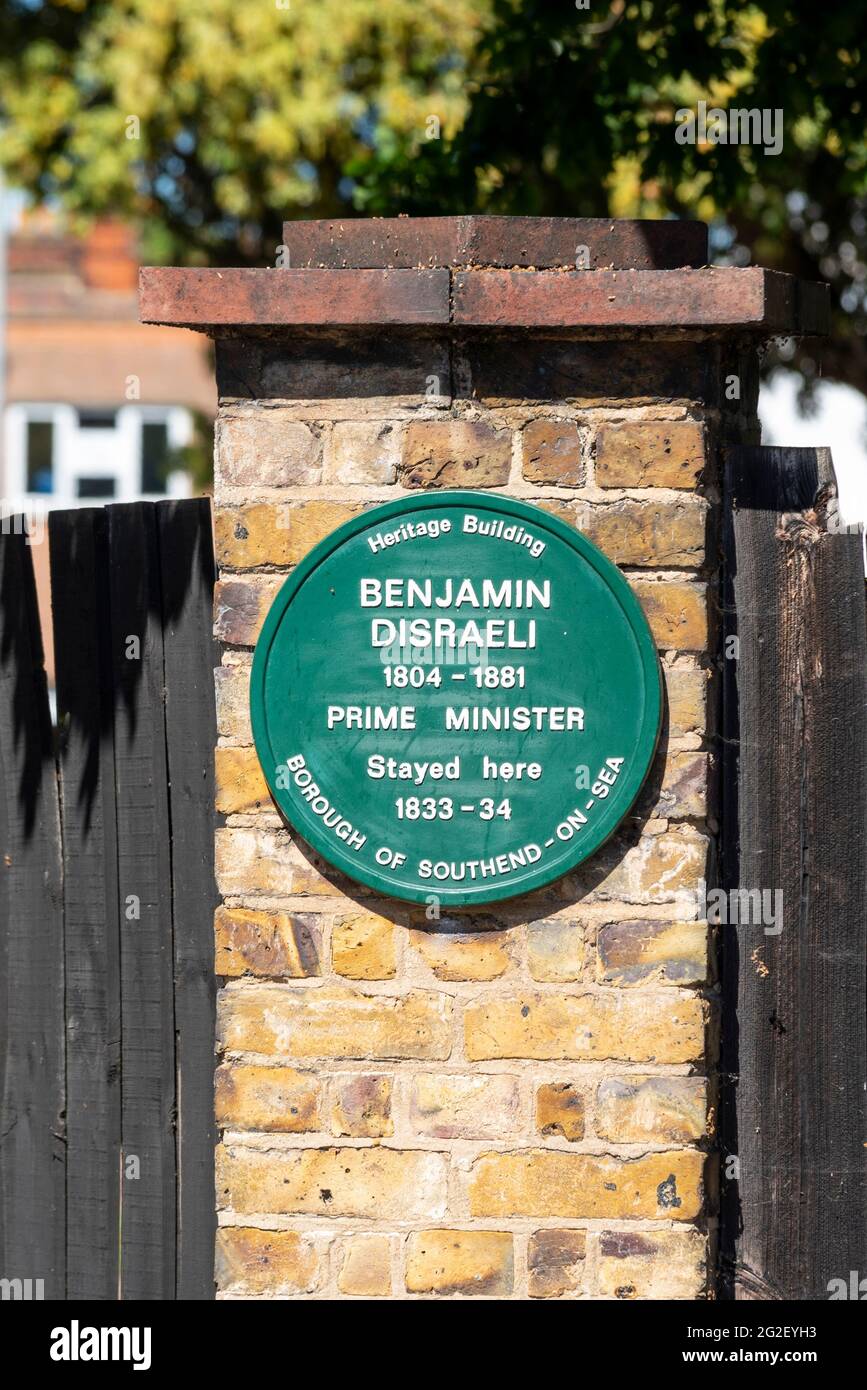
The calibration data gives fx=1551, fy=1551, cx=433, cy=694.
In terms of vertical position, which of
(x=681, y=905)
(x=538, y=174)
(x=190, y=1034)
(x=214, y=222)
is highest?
(x=214, y=222)

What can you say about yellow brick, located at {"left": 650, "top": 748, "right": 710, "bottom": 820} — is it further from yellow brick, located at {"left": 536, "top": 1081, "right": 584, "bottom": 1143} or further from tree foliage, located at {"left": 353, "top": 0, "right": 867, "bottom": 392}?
tree foliage, located at {"left": 353, "top": 0, "right": 867, "bottom": 392}

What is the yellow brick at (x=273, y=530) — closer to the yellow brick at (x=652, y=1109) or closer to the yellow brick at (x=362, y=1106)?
the yellow brick at (x=362, y=1106)

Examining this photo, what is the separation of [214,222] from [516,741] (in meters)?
9.14

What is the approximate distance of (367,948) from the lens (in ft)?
9.11

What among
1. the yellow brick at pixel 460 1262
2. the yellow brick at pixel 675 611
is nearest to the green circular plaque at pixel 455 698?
the yellow brick at pixel 675 611

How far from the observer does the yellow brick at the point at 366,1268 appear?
2783 mm

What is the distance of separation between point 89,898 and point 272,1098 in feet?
2.01

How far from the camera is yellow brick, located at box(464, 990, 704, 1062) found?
2729 mm

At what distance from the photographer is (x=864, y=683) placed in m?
2.84

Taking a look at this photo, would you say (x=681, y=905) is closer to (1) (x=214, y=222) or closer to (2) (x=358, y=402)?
(2) (x=358, y=402)

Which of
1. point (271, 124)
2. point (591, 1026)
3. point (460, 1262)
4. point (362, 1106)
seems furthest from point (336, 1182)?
point (271, 124)

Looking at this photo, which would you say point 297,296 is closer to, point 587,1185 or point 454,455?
point 454,455

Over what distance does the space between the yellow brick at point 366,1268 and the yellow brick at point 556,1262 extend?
0.26 m
